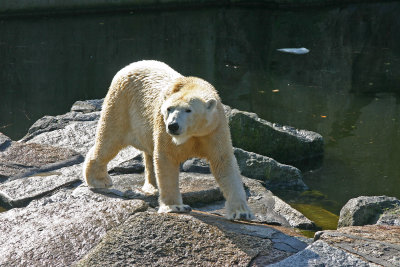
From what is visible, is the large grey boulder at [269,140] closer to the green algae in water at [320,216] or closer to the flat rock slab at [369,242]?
the green algae in water at [320,216]

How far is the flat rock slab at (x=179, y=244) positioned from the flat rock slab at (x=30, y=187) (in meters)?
1.87

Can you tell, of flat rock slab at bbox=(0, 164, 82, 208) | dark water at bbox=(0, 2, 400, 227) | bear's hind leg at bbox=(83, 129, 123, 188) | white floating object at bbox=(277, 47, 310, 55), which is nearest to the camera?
bear's hind leg at bbox=(83, 129, 123, 188)

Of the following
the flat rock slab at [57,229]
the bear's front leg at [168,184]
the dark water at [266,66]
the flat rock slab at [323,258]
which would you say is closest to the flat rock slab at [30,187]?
the flat rock slab at [57,229]

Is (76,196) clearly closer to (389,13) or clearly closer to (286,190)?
(286,190)

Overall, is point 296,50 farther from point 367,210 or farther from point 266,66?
point 367,210

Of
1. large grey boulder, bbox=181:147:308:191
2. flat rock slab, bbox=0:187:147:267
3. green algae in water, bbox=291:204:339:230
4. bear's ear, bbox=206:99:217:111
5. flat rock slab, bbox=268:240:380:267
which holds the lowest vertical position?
green algae in water, bbox=291:204:339:230

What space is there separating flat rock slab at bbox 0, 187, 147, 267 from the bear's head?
0.75 meters

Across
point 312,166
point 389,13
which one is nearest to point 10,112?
point 312,166

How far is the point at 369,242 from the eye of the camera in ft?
13.4

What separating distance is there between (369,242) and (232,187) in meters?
1.02

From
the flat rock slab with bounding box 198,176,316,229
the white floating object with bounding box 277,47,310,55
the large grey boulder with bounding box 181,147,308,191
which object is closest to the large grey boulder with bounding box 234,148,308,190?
the large grey boulder with bounding box 181,147,308,191

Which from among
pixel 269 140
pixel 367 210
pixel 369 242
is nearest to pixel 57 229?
pixel 369 242

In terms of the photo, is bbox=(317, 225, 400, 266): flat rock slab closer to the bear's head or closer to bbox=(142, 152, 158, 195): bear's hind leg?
the bear's head

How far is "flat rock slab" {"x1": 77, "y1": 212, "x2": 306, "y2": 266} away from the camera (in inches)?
159
